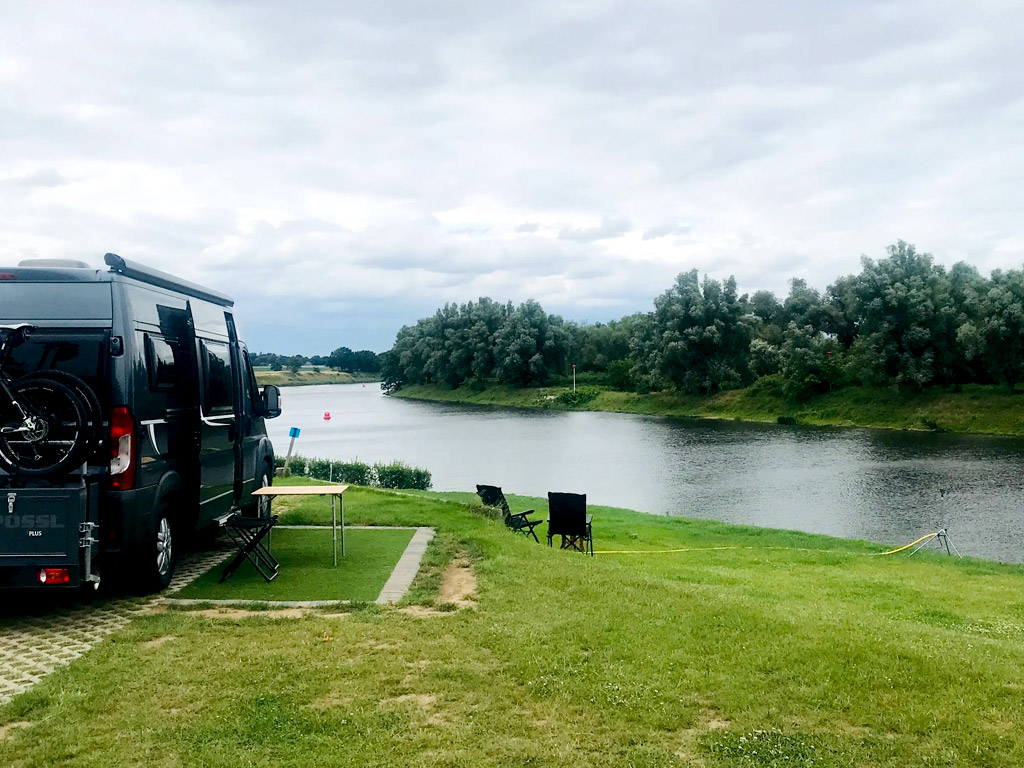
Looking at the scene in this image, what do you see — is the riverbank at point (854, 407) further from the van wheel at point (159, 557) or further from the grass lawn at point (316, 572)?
the van wheel at point (159, 557)

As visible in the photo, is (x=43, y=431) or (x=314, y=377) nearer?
(x=43, y=431)

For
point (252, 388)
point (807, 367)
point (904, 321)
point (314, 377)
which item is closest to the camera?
point (252, 388)

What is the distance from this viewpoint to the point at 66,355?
694 centimetres

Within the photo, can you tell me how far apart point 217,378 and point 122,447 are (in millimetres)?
2517

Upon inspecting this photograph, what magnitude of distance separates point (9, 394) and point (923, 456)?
36012mm

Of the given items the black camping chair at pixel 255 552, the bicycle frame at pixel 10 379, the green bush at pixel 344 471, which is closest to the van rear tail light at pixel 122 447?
the bicycle frame at pixel 10 379

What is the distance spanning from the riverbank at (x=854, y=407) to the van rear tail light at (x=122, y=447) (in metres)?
47.4

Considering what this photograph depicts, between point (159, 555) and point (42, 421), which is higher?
point (42, 421)

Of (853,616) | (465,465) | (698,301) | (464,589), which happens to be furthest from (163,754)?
(698,301)

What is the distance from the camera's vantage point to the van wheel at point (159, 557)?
24.7 ft

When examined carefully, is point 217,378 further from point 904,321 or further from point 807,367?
point 807,367

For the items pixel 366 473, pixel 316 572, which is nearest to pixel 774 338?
pixel 366 473

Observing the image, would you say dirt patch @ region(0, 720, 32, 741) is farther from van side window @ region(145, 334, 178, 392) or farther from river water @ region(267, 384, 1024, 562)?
river water @ region(267, 384, 1024, 562)

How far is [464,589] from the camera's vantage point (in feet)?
27.2
